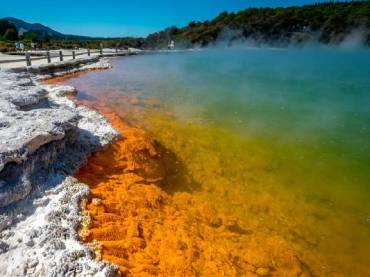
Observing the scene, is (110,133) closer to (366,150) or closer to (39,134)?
(39,134)

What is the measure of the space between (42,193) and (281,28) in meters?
80.6

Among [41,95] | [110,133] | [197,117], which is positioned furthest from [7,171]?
[197,117]

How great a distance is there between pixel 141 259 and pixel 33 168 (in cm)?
239

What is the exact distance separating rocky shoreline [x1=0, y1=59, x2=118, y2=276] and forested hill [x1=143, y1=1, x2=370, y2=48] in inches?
2440

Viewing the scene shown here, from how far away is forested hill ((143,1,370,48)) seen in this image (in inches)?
2709

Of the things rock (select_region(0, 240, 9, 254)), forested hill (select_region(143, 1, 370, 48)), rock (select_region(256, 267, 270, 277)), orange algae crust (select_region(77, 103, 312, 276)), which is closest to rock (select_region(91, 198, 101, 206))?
orange algae crust (select_region(77, 103, 312, 276))

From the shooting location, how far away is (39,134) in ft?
17.1

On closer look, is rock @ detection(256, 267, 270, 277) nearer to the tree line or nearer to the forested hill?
the tree line

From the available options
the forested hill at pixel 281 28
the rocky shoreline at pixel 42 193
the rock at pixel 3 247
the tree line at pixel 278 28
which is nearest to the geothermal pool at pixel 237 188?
the rocky shoreline at pixel 42 193

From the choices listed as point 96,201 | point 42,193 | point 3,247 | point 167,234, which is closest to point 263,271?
point 167,234

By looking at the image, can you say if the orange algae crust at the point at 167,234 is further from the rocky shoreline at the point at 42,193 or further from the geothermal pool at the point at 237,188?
the rocky shoreline at the point at 42,193

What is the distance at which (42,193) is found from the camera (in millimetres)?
4734

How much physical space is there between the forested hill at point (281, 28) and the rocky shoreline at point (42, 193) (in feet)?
203

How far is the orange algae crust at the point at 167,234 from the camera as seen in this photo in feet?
12.9
